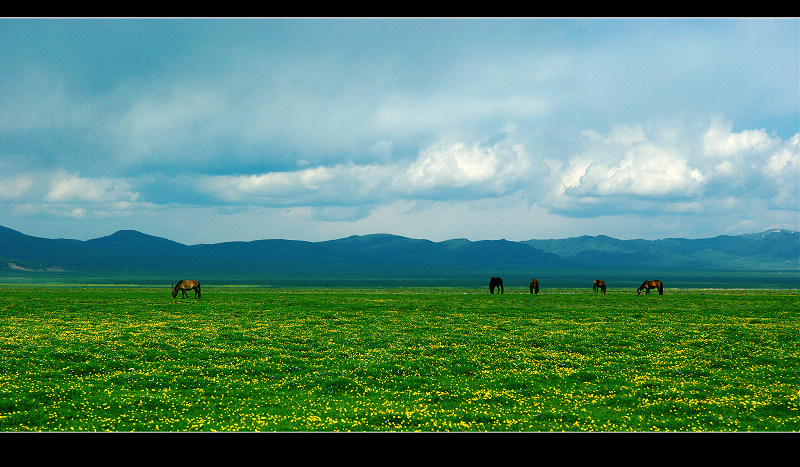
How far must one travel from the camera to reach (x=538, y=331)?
35.1 m

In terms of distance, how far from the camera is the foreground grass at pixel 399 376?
15062mm

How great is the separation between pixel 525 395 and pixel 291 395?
26.2 feet

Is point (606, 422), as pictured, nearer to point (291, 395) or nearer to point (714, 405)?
point (714, 405)

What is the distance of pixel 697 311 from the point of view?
5125 centimetres

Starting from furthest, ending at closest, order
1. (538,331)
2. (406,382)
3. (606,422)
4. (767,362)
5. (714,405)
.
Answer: (538,331)
(767,362)
(406,382)
(714,405)
(606,422)

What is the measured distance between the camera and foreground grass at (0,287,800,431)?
593 inches

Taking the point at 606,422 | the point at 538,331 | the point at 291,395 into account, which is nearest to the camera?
the point at 606,422

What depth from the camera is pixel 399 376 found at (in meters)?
20.8
